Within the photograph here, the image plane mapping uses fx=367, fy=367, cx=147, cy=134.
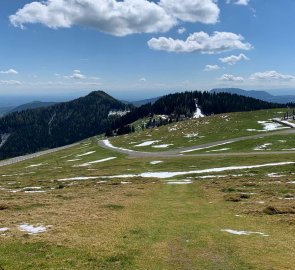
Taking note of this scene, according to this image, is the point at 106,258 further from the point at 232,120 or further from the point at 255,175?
the point at 232,120

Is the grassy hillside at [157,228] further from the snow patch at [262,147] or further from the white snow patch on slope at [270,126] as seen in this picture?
the white snow patch on slope at [270,126]

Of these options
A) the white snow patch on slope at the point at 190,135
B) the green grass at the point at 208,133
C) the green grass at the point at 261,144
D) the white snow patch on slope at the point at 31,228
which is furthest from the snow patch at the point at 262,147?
the white snow patch on slope at the point at 31,228

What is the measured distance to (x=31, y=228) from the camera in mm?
27859

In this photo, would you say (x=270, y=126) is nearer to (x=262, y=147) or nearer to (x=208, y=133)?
(x=208, y=133)

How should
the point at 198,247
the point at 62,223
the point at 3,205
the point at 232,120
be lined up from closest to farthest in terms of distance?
the point at 198,247 < the point at 62,223 < the point at 3,205 < the point at 232,120

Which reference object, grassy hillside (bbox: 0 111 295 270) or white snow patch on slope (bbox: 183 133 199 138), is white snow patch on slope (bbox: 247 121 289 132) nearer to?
white snow patch on slope (bbox: 183 133 199 138)

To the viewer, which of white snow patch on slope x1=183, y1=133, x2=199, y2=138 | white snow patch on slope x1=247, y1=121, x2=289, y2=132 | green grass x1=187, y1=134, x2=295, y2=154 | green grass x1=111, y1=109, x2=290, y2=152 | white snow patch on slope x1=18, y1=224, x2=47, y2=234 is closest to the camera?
white snow patch on slope x1=18, y1=224, x2=47, y2=234

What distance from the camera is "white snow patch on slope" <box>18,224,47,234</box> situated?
87.9 feet

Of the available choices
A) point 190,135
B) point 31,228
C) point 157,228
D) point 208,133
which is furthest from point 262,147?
point 31,228

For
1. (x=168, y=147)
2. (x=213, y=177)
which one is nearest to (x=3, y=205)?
(x=213, y=177)

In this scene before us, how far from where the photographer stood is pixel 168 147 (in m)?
145

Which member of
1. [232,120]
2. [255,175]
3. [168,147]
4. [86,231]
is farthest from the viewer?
[232,120]

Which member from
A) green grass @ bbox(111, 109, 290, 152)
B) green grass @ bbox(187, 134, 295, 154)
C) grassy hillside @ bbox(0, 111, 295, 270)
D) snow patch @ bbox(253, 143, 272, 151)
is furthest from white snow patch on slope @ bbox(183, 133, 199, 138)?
grassy hillside @ bbox(0, 111, 295, 270)

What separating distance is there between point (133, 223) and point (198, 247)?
858 cm
